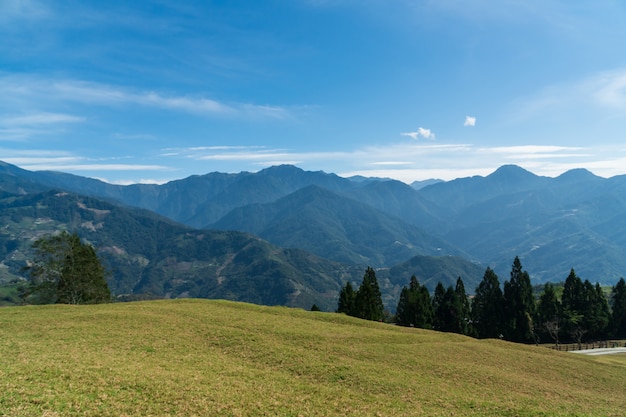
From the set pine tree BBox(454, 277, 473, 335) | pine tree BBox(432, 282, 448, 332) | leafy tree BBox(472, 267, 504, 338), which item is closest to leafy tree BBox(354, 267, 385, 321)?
pine tree BBox(432, 282, 448, 332)

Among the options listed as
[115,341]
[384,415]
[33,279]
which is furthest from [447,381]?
[33,279]

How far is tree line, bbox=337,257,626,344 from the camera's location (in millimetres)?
83000

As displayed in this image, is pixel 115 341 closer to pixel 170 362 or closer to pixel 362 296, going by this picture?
pixel 170 362

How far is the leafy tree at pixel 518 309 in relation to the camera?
274 ft

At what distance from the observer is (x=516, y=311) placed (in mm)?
85500

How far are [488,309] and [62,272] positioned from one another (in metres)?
99.6

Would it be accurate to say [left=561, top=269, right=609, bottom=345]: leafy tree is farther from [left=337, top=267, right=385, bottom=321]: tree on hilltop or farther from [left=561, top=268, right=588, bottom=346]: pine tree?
[left=337, top=267, right=385, bottom=321]: tree on hilltop

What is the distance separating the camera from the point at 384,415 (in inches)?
869

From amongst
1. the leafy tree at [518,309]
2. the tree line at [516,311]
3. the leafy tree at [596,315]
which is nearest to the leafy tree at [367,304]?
the tree line at [516,311]

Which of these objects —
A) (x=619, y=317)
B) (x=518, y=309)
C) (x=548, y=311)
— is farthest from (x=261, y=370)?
(x=619, y=317)

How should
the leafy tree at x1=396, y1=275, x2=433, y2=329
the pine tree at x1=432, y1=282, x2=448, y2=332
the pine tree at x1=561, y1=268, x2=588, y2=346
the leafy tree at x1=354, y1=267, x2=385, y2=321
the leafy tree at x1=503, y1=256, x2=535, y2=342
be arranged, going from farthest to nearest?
1. the pine tree at x1=432, y1=282, x2=448, y2=332
2. the leafy tree at x1=396, y1=275, x2=433, y2=329
3. the leafy tree at x1=354, y1=267, x2=385, y2=321
4. the leafy tree at x1=503, y1=256, x2=535, y2=342
5. the pine tree at x1=561, y1=268, x2=588, y2=346

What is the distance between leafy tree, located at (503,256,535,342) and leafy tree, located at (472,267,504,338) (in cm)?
163

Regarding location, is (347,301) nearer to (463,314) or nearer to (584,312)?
(463,314)

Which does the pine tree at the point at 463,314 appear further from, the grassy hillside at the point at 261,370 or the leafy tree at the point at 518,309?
the grassy hillside at the point at 261,370
